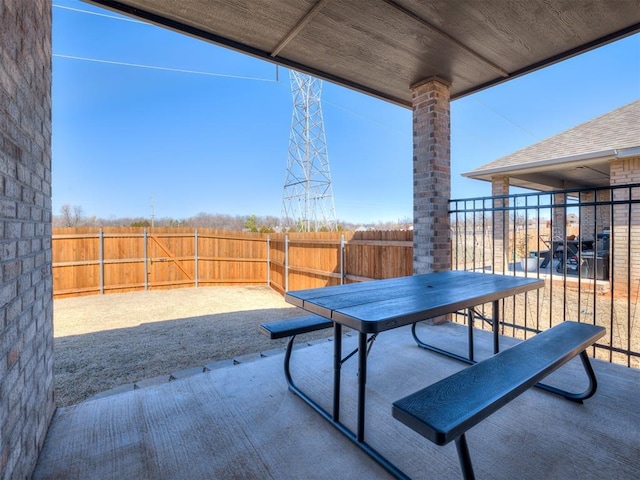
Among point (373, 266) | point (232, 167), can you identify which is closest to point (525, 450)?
point (373, 266)

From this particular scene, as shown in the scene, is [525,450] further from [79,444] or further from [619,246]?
[619,246]

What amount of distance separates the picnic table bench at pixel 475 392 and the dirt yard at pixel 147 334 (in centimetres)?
332

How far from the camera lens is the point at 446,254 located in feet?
12.6

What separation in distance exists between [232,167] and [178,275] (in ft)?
55.6

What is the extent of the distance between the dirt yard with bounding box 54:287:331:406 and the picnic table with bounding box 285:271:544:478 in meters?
2.44

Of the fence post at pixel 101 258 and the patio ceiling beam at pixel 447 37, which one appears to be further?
the fence post at pixel 101 258

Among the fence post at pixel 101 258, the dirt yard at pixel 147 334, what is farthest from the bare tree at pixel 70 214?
the dirt yard at pixel 147 334

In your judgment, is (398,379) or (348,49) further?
(348,49)

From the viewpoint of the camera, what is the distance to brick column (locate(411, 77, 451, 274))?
12.1 feet

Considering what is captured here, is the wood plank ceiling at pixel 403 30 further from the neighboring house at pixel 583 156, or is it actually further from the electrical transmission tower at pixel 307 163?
the electrical transmission tower at pixel 307 163

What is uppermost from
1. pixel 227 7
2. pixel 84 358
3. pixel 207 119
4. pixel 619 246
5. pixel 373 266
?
pixel 207 119

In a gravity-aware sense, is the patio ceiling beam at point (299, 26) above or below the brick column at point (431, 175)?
above

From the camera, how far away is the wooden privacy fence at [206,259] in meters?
6.54

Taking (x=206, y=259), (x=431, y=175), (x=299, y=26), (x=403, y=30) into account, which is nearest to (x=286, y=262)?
(x=206, y=259)
